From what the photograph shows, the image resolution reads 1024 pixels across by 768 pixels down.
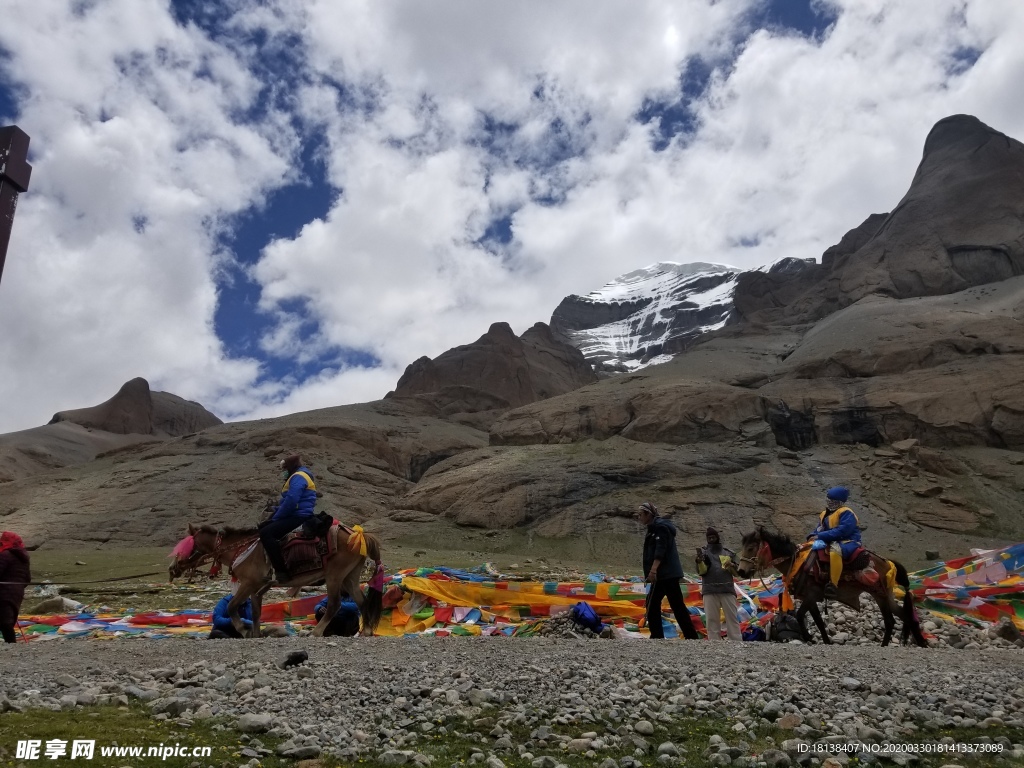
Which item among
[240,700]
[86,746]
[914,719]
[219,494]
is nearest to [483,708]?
[240,700]

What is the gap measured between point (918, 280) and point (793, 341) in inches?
698

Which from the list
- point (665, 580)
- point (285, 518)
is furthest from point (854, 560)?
point (285, 518)

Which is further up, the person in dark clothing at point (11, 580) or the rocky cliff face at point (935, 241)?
the rocky cliff face at point (935, 241)

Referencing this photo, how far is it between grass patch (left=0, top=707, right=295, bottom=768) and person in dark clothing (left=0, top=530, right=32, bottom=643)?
753 centimetres

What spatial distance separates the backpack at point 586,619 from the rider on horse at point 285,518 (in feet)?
17.0

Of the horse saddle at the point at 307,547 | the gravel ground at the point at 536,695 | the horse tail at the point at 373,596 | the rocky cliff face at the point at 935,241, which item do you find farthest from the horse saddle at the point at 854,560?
the rocky cliff face at the point at 935,241

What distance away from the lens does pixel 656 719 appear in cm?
541

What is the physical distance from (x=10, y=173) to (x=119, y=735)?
13.0 ft

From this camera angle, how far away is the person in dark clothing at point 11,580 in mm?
11047

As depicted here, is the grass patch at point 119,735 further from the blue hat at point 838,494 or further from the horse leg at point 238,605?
the blue hat at point 838,494

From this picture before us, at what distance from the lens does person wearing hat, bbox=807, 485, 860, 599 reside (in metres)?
11.4

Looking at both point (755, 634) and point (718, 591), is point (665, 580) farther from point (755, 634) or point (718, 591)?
point (755, 634)

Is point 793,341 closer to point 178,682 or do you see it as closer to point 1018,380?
point 1018,380

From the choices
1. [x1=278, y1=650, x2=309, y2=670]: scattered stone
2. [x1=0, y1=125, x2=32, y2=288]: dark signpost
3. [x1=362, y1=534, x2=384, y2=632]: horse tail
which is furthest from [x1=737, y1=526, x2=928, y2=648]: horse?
[x1=0, y1=125, x2=32, y2=288]: dark signpost
